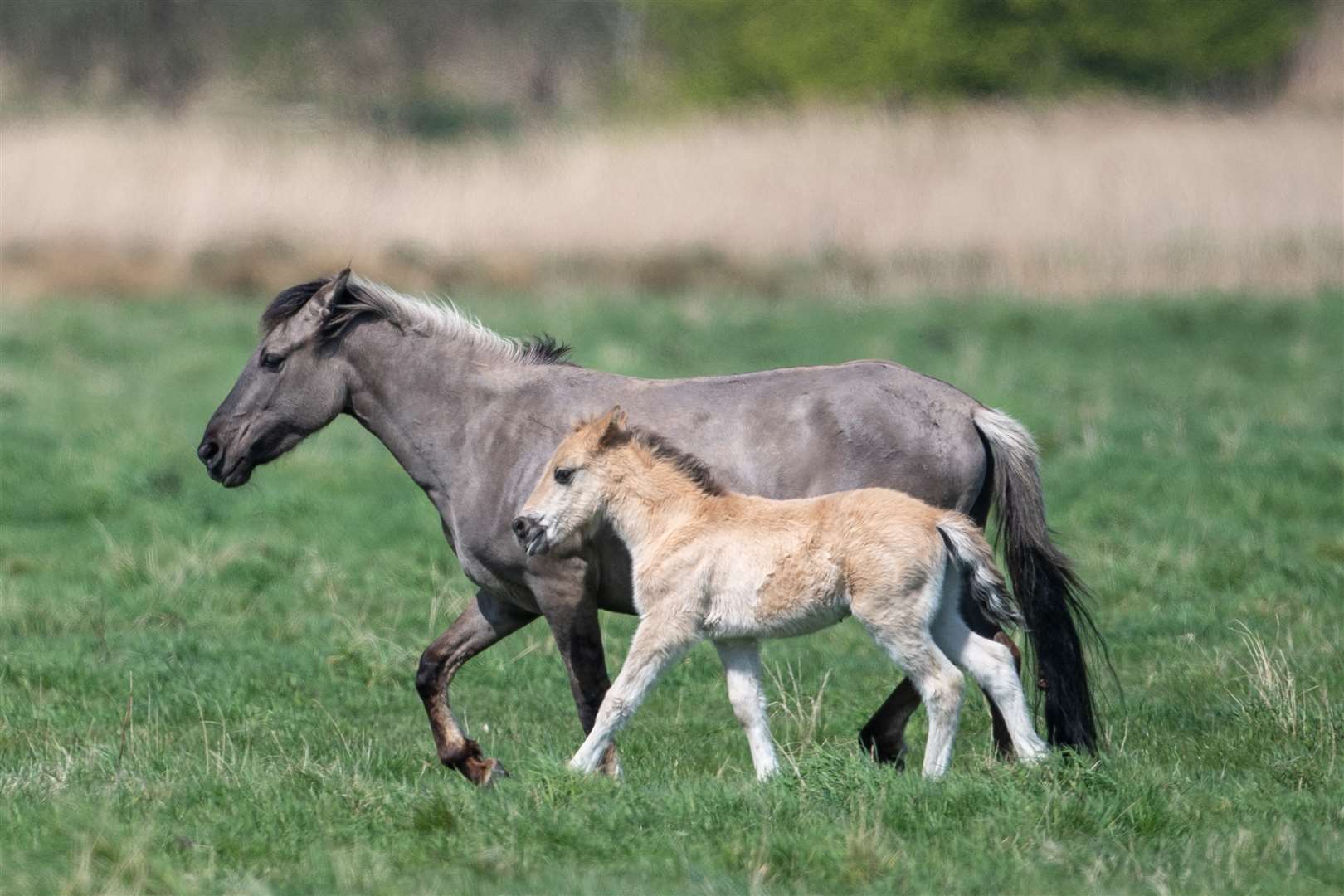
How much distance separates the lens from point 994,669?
6188 mm

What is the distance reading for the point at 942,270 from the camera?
2197 centimetres

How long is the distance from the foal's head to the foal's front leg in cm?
53

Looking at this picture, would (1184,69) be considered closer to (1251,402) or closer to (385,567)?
(1251,402)

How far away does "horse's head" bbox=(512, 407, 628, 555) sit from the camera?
248 inches

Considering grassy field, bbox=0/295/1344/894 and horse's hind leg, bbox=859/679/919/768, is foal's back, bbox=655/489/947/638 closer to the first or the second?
grassy field, bbox=0/295/1344/894

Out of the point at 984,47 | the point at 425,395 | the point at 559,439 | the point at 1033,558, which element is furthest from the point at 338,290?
the point at 984,47

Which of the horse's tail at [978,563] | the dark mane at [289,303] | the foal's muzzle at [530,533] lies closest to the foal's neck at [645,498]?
the foal's muzzle at [530,533]

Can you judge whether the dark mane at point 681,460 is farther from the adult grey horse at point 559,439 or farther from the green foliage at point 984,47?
the green foliage at point 984,47

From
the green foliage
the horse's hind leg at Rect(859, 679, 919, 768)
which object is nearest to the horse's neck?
the horse's hind leg at Rect(859, 679, 919, 768)

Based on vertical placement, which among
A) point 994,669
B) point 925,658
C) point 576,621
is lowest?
point 576,621

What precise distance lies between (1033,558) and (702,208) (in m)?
16.4

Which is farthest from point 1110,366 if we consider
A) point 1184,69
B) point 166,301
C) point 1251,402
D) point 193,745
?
point 1184,69

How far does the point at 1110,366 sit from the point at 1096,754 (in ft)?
37.7

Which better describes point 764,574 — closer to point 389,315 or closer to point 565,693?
point 389,315
